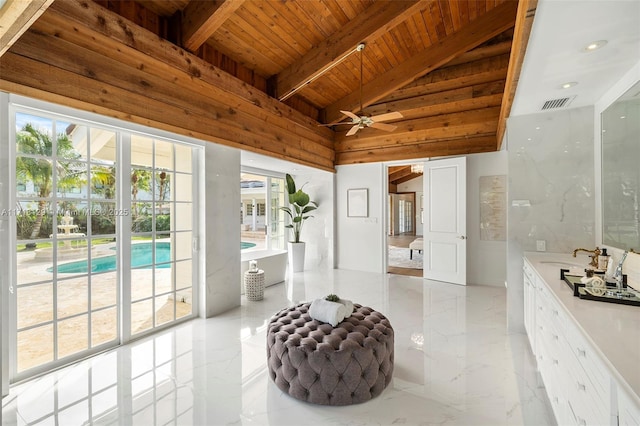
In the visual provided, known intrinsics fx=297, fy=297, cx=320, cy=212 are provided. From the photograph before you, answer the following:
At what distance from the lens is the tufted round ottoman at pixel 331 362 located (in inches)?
81.7

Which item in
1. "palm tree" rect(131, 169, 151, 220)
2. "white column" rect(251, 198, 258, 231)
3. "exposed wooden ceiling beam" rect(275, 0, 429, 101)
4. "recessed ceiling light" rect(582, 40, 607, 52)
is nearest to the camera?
"recessed ceiling light" rect(582, 40, 607, 52)

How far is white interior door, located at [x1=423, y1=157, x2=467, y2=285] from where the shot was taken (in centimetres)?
536

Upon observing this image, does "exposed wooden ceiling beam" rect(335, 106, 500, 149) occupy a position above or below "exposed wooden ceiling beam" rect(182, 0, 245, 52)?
below

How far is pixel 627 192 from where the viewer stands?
2219mm

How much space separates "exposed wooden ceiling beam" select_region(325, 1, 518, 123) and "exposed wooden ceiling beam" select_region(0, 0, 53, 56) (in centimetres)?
464

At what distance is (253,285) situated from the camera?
4.52m

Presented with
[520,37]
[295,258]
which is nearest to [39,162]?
[520,37]

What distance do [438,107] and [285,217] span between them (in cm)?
399

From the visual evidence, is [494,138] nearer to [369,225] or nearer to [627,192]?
[369,225]

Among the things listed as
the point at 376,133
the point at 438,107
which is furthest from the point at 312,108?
the point at 438,107

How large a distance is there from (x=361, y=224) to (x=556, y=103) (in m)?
4.23

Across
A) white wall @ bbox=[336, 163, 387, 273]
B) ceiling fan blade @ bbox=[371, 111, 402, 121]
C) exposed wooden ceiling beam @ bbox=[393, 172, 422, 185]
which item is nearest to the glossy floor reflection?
ceiling fan blade @ bbox=[371, 111, 402, 121]

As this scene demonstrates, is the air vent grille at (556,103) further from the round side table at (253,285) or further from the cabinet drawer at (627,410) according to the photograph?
the round side table at (253,285)

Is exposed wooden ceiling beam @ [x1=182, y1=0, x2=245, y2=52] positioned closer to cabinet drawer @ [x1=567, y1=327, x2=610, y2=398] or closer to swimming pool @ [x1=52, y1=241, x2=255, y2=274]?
swimming pool @ [x1=52, y1=241, x2=255, y2=274]
